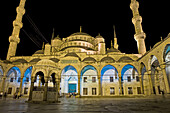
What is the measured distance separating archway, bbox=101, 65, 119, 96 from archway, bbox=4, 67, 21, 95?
16.1 metres

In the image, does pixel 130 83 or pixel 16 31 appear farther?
pixel 16 31

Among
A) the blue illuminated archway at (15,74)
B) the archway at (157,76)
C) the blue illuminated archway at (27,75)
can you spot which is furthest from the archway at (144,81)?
the blue illuminated archway at (15,74)

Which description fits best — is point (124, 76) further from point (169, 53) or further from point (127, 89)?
point (169, 53)

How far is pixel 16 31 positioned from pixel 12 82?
1060 centimetres

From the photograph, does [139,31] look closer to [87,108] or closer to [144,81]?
[144,81]

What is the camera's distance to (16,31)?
79.4 feet

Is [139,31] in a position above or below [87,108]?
above

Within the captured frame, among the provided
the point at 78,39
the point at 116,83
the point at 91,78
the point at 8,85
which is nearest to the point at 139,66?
the point at 116,83

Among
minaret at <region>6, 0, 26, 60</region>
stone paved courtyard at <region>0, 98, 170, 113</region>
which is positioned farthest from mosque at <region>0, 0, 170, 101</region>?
stone paved courtyard at <region>0, 98, 170, 113</region>

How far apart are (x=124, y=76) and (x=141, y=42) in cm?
715

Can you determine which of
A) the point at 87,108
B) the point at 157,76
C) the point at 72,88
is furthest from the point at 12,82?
the point at 157,76

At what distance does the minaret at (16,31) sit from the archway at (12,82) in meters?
3.04

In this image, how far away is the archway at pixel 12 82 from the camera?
21250 millimetres

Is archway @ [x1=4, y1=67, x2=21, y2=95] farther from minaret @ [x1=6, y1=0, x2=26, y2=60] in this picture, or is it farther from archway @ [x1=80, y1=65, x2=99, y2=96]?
archway @ [x1=80, y1=65, x2=99, y2=96]
